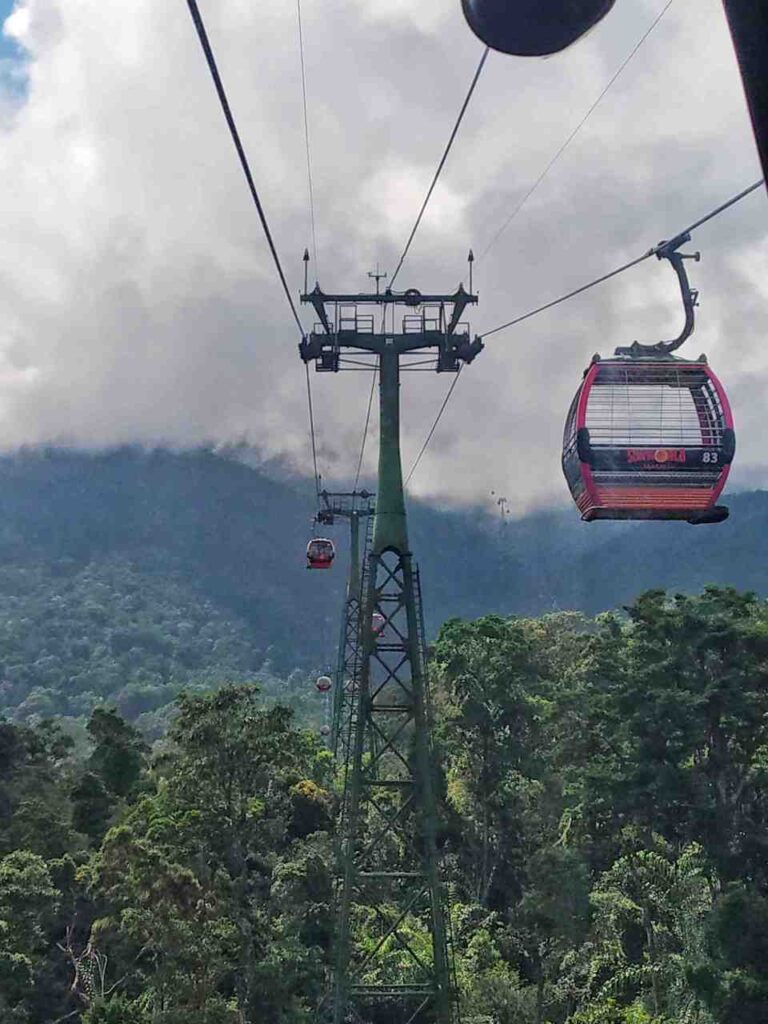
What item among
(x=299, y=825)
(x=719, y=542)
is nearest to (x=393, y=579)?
(x=299, y=825)

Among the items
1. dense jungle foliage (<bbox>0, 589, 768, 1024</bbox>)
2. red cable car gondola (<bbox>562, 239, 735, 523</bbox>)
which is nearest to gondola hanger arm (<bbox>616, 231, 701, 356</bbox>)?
red cable car gondola (<bbox>562, 239, 735, 523</bbox>)

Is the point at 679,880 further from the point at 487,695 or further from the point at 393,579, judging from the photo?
the point at 393,579

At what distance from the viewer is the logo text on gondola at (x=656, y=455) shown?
8.30 meters

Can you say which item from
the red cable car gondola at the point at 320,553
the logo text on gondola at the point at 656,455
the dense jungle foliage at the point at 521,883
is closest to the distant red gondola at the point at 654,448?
the logo text on gondola at the point at 656,455

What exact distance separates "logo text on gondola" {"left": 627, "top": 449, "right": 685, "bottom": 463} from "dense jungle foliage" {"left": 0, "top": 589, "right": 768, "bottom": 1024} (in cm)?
1471

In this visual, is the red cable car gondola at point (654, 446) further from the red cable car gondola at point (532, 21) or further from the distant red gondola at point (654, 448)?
the red cable car gondola at point (532, 21)

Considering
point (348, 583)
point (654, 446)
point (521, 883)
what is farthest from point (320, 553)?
point (654, 446)

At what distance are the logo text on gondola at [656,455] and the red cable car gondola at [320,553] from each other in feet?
66.8

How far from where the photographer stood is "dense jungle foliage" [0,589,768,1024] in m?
20.4

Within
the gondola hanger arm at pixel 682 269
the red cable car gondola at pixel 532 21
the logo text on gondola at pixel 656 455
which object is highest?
the gondola hanger arm at pixel 682 269

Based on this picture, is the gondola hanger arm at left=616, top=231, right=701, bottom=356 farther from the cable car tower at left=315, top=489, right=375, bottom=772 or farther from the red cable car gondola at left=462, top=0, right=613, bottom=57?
the cable car tower at left=315, top=489, right=375, bottom=772

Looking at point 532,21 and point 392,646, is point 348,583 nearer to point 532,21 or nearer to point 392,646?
point 392,646

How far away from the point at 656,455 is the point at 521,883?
25.6 metres

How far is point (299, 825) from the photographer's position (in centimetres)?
2941
